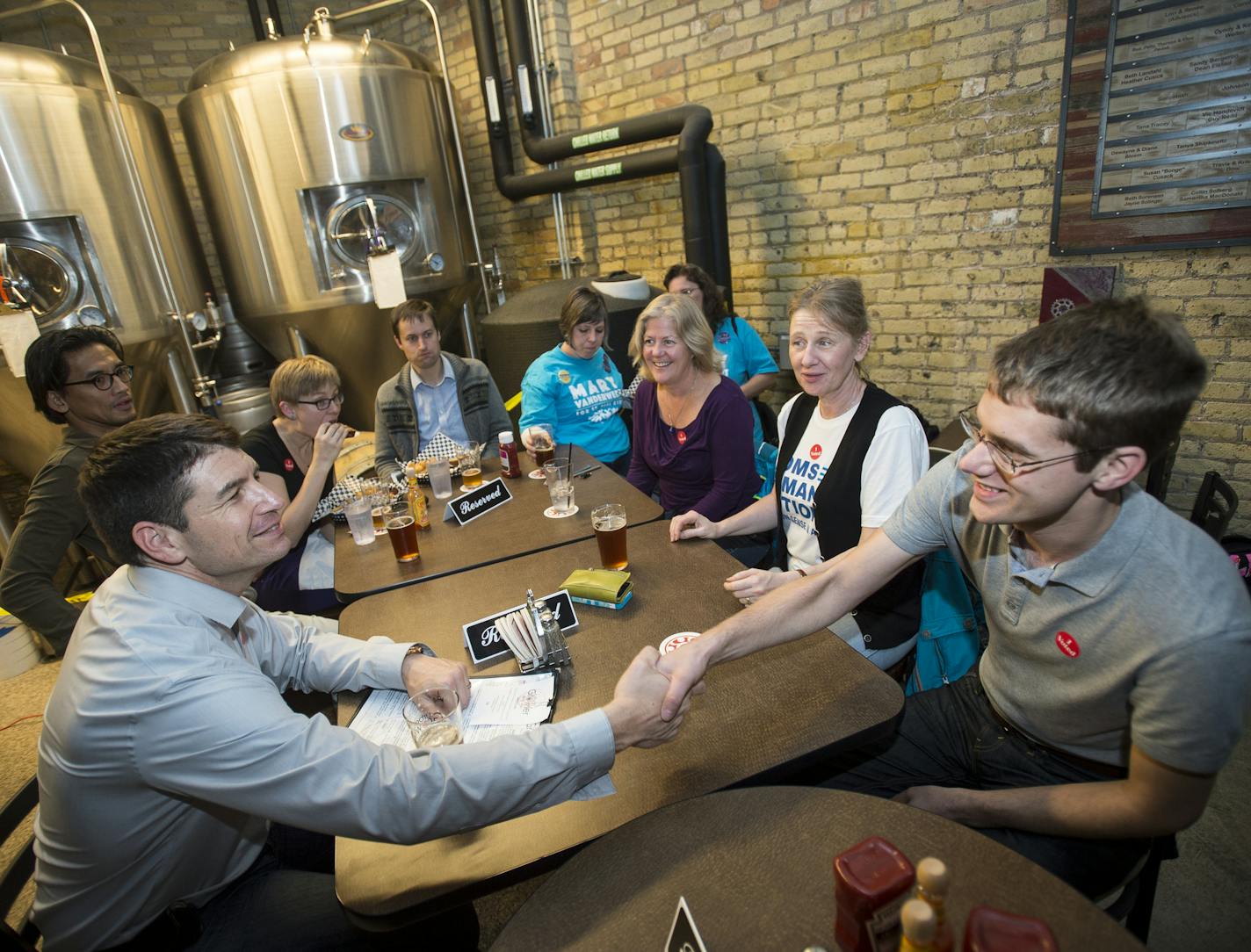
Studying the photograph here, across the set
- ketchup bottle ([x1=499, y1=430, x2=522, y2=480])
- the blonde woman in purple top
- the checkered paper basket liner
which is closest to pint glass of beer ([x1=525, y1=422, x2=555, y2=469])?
ketchup bottle ([x1=499, y1=430, x2=522, y2=480])

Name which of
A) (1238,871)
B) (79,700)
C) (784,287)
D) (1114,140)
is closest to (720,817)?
(79,700)

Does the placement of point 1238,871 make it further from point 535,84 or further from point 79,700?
point 535,84

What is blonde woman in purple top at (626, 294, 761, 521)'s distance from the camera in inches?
112

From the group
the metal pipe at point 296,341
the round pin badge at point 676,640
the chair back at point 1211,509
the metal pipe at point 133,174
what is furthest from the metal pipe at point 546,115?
the round pin badge at point 676,640

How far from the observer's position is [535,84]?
228 inches

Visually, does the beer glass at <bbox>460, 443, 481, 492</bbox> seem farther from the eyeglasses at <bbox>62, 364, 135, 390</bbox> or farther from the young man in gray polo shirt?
the young man in gray polo shirt

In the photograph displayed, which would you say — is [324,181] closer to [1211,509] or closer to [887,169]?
[887,169]

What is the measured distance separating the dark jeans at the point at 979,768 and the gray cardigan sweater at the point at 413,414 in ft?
8.11

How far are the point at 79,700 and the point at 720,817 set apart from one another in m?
1.20

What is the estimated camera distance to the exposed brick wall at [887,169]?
3512mm

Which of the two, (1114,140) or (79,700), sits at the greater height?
(1114,140)

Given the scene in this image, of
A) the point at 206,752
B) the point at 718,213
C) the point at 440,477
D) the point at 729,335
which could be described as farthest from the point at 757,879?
the point at 718,213

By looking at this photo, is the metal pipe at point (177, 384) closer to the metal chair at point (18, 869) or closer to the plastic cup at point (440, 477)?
the plastic cup at point (440, 477)

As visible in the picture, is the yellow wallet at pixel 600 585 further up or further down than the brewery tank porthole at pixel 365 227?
further down
